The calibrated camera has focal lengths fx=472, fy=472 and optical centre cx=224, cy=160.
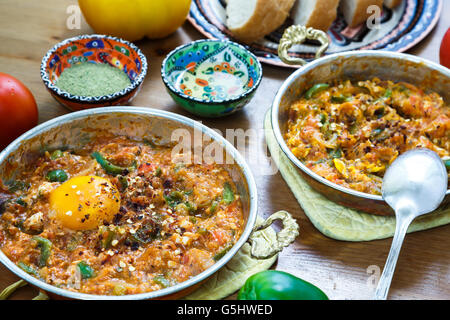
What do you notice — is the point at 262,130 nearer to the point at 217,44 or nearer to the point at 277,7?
the point at 217,44

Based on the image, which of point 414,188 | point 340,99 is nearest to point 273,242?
point 414,188

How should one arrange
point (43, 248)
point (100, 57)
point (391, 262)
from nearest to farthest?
point (391, 262)
point (43, 248)
point (100, 57)

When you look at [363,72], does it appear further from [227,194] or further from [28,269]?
[28,269]

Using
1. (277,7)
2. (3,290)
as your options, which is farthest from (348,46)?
(3,290)

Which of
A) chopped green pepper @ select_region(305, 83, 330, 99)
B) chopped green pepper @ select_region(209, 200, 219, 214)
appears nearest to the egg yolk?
chopped green pepper @ select_region(209, 200, 219, 214)

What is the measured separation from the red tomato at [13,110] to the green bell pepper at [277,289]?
1317mm

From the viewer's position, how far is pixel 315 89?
2.46 meters

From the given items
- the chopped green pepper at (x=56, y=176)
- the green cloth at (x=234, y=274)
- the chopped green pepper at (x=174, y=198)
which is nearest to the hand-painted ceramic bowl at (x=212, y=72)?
the chopped green pepper at (x=174, y=198)

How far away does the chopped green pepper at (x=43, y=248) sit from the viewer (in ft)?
5.69

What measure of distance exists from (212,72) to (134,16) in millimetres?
574

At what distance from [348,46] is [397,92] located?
0.61 metres

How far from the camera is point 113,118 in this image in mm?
2148

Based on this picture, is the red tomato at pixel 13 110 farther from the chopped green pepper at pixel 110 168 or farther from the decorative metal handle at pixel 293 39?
A: the decorative metal handle at pixel 293 39

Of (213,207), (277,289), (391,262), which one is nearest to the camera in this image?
(277,289)
